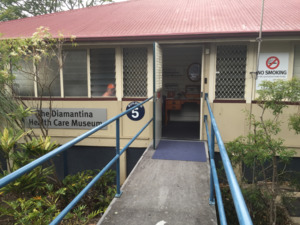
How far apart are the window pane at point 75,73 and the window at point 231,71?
9.58ft

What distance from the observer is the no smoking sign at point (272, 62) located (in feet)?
16.0

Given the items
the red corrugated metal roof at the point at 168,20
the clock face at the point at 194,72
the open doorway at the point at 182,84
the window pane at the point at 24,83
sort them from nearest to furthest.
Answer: the red corrugated metal roof at the point at 168,20 → the window pane at the point at 24,83 → the open doorway at the point at 182,84 → the clock face at the point at 194,72

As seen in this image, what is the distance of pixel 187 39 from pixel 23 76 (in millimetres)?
3827

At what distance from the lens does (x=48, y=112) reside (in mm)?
5727

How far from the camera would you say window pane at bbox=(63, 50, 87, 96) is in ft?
18.4

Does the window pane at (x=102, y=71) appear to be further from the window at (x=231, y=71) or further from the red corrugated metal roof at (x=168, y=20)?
the window at (x=231, y=71)

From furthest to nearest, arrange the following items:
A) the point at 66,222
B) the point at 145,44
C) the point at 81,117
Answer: the point at 81,117, the point at 145,44, the point at 66,222

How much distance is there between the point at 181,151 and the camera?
4.53 meters

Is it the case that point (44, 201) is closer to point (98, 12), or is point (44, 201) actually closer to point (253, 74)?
point (253, 74)

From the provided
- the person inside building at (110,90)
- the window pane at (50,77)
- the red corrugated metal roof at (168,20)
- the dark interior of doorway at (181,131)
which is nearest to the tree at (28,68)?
the window pane at (50,77)

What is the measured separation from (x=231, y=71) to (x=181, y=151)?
1.97m

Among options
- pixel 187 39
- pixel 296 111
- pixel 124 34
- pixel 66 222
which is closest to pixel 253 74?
pixel 296 111

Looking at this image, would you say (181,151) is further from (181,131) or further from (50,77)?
(50,77)

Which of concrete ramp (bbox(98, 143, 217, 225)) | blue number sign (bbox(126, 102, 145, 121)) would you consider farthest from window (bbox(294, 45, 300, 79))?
blue number sign (bbox(126, 102, 145, 121))
